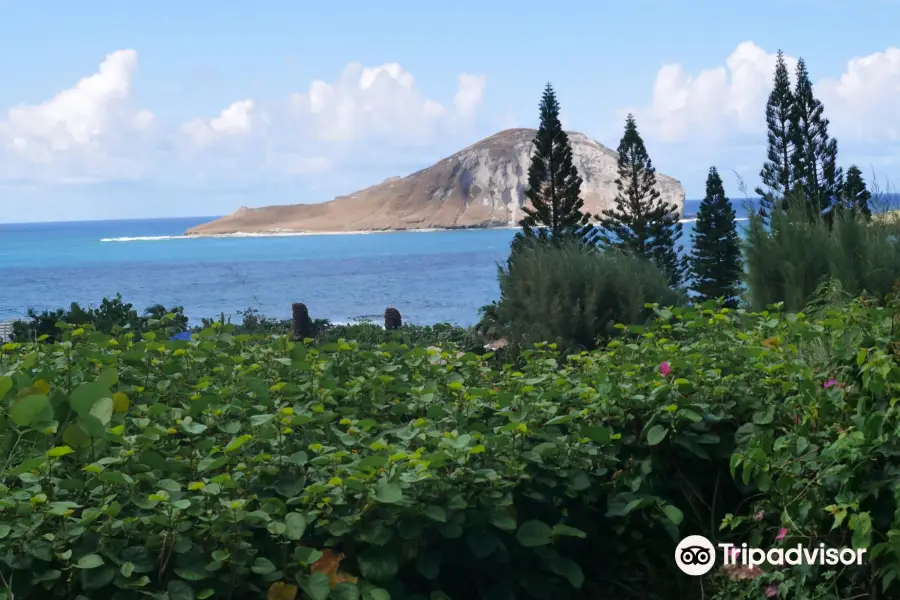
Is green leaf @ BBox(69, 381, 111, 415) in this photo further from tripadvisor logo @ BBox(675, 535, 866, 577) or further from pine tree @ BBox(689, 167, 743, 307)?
pine tree @ BBox(689, 167, 743, 307)

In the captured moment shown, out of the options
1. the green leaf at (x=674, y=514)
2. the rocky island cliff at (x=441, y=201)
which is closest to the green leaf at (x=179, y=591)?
the green leaf at (x=674, y=514)

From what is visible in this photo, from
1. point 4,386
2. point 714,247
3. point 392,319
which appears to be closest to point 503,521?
point 4,386

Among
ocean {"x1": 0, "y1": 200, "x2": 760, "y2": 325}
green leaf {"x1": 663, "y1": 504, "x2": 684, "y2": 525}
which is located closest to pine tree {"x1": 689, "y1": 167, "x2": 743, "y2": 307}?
ocean {"x1": 0, "y1": 200, "x2": 760, "y2": 325}

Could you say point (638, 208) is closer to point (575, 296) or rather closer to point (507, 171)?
point (575, 296)

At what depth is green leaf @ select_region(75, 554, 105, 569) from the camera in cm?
219

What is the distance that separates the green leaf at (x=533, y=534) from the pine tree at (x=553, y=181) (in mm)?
15552

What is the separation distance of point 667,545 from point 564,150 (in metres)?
15.8

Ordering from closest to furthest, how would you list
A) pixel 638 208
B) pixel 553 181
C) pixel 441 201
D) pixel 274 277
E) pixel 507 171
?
pixel 553 181, pixel 638 208, pixel 274 277, pixel 507 171, pixel 441 201

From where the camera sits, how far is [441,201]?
487 ft

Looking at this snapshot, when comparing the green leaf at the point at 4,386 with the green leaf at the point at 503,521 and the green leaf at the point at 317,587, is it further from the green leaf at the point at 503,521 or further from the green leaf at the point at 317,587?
the green leaf at the point at 503,521

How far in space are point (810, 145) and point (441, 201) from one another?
12789cm

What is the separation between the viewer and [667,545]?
3.09m

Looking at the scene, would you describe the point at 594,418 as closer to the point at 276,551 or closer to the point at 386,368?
the point at 386,368

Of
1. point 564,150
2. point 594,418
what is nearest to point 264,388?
point 594,418
